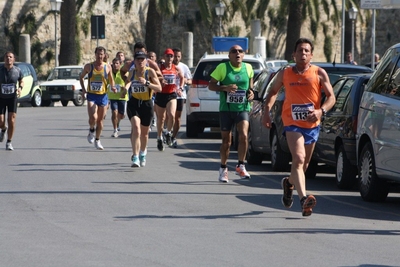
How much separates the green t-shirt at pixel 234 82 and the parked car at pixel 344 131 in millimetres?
1121

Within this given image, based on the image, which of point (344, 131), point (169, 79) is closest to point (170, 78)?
point (169, 79)

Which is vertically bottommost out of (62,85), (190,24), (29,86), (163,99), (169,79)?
(62,85)

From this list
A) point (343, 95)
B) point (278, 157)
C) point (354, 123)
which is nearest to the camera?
point (354, 123)

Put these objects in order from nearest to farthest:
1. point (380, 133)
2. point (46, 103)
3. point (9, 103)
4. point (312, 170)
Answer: point (380, 133) < point (312, 170) < point (9, 103) < point (46, 103)

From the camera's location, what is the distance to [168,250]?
331 inches

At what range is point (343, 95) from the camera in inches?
540

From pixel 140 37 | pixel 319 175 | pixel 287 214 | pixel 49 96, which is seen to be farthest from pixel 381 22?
pixel 287 214

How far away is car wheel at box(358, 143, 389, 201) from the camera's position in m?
11.8

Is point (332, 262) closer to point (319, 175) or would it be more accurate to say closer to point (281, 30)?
point (319, 175)

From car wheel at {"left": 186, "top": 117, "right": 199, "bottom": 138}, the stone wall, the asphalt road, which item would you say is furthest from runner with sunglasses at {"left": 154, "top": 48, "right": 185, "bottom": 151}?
the stone wall

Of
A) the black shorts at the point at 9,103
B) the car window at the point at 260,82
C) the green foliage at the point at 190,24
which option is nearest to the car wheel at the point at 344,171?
the car window at the point at 260,82

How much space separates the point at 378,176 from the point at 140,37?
50.9m

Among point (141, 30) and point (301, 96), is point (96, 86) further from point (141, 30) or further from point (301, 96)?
point (141, 30)

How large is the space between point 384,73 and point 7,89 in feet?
30.3
